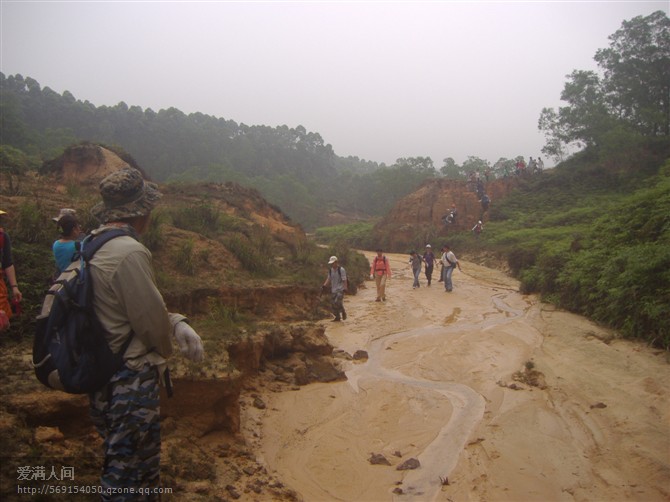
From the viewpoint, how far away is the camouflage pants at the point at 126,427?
8.11ft

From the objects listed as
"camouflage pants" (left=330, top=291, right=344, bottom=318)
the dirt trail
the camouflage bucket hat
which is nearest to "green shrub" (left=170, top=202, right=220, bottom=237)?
"camouflage pants" (left=330, top=291, right=344, bottom=318)

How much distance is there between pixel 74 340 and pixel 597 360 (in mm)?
8065

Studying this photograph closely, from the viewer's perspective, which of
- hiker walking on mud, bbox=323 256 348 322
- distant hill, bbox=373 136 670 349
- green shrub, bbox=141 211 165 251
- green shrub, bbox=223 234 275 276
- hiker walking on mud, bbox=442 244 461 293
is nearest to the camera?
distant hill, bbox=373 136 670 349

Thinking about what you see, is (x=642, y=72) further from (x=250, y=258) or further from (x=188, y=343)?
(x=188, y=343)

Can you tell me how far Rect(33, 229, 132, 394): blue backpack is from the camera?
240 cm

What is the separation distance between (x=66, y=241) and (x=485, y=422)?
5.40 metres

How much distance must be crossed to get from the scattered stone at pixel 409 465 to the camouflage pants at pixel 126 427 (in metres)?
3.04

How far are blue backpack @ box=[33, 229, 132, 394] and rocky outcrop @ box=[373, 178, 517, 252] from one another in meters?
31.5

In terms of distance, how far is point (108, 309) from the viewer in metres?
2.48

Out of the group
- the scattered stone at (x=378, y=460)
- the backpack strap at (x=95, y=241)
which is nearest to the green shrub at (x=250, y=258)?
the scattered stone at (x=378, y=460)

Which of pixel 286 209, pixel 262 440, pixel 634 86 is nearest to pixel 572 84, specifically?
pixel 634 86

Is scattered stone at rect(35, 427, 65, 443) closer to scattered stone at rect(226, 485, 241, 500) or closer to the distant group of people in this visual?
scattered stone at rect(226, 485, 241, 500)

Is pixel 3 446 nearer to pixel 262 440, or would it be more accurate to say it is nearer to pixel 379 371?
pixel 262 440

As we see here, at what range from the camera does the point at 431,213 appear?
36062mm
